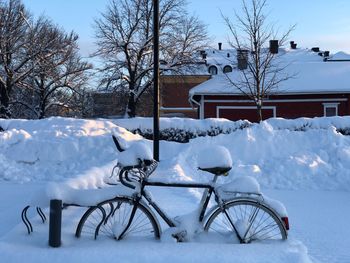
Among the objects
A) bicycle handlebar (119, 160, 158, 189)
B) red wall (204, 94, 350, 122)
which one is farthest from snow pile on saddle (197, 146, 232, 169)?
red wall (204, 94, 350, 122)

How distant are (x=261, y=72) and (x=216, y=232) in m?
23.9

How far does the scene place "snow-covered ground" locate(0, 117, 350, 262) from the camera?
14.2 feet

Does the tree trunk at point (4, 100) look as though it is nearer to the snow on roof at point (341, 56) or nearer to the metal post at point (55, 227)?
the snow on roof at point (341, 56)

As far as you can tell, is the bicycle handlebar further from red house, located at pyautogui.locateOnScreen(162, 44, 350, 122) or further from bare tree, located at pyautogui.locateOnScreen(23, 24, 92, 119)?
bare tree, located at pyautogui.locateOnScreen(23, 24, 92, 119)

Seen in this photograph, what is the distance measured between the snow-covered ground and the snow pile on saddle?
475 mm

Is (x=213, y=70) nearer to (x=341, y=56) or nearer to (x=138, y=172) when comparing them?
(x=341, y=56)

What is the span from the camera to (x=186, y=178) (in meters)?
11.2

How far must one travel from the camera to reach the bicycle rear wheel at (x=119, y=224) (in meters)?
4.85

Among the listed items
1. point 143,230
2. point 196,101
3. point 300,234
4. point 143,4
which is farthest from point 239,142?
point 143,4

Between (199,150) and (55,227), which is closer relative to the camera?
(55,227)

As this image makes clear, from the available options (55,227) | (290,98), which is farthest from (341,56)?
(55,227)

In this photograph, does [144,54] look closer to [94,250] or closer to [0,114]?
[0,114]

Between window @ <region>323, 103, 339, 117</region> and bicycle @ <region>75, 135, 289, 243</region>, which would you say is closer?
bicycle @ <region>75, 135, 289, 243</region>

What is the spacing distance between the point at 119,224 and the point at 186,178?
6.41 metres
